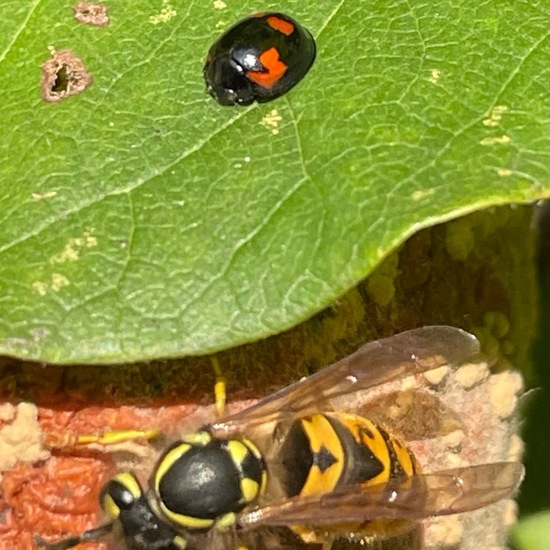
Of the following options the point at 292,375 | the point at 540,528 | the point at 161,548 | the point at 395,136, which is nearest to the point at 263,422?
the point at 292,375

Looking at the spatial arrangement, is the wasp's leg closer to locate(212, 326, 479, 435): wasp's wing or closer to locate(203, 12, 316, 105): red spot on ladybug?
locate(212, 326, 479, 435): wasp's wing

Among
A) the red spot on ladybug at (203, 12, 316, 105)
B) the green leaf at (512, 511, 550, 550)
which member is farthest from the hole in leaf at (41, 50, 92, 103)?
the green leaf at (512, 511, 550, 550)

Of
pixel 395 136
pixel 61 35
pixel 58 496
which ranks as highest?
pixel 61 35

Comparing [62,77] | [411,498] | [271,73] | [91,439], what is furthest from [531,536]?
[62,77]

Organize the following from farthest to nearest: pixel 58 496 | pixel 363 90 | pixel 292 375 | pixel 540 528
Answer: pixel 540 528 < pixel 292 375 < pixel 58 496 < pixel 363 90

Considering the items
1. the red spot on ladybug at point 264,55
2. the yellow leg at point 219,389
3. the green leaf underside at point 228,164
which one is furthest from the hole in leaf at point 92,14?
the yellow leg at point 219,389

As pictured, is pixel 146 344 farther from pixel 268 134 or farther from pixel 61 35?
pixel 61 35

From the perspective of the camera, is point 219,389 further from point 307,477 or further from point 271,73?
point 271,73
